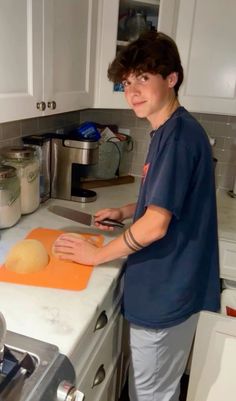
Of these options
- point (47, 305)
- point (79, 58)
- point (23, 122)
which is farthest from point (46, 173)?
point (47, 305)

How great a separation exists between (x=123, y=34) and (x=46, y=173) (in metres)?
0.69

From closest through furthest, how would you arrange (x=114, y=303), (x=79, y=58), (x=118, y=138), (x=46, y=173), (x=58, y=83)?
1. (x=114, y=303)
2. (x=58, y=83)
3. (x=79, y=58)
4. (x=46, y=173)
5. (x=118, y=138)

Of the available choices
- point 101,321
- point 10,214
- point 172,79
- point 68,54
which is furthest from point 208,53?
point 101,321

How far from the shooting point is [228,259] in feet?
4.91

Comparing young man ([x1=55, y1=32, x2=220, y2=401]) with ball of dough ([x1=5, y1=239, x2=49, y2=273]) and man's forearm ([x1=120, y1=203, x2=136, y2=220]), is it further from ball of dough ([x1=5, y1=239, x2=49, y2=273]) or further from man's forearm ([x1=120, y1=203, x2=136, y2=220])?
man's forearm ([x1=120, y1=203, x2=136, y2=220])

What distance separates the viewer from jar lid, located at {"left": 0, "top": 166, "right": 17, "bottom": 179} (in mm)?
1197

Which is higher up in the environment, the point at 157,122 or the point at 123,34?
the point at 123,34

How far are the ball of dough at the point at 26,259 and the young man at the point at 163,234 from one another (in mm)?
73

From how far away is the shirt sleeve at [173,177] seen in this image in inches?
34.2

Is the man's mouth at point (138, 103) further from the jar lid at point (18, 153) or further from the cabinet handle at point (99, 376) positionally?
the cabinet handle at point (99, 376)

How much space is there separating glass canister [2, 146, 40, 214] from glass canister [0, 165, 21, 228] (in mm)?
53

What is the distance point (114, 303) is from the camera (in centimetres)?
112

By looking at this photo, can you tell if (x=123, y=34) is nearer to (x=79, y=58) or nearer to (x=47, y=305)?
(x=79, y=58)

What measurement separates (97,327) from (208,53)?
1202 millimetres
